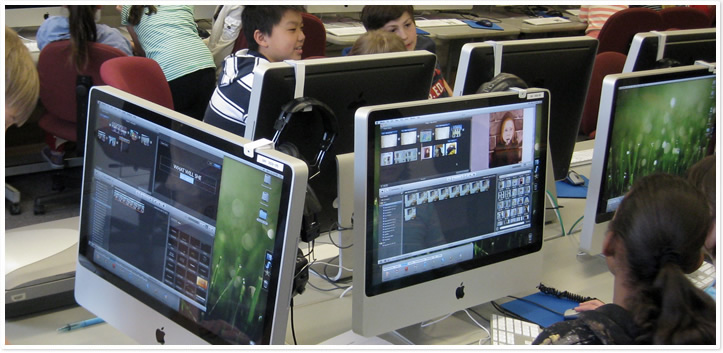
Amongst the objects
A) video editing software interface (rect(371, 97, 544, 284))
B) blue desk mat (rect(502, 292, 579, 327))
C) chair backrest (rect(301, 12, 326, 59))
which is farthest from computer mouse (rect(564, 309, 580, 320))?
chair backrest (rect(301, 12, 326, 59))

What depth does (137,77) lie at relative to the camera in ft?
8.54

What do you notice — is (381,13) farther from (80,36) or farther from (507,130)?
(507,130)

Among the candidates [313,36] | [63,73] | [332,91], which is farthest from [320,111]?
[313,36]

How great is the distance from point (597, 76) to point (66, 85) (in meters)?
2.12

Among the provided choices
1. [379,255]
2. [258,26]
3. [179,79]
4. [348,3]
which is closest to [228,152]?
[379,255]

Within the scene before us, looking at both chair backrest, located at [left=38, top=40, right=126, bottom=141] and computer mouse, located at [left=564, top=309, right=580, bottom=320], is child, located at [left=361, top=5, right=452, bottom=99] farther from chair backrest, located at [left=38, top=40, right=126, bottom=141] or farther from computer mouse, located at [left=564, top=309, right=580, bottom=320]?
computer mouse, located at [left=564, top=309, right=580, bottom=320]

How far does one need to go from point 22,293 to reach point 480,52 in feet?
3.69

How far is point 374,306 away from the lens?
4.60 feet

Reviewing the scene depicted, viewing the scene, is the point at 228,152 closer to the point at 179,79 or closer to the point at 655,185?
the point at 655,185

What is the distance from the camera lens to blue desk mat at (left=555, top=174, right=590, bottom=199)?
2.33 meters

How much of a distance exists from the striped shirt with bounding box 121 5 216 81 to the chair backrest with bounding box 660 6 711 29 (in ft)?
9.59

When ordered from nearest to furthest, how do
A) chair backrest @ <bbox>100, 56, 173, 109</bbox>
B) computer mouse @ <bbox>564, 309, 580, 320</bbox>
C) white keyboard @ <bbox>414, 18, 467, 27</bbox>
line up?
computer mouse @ <bbox>564, 309, 580, 320</bbox> < chair backrest @ <bbox>100, 56, 173, 109</bbox> < white keyboard @ <bbox>414, 18, 467, 27</bbox>

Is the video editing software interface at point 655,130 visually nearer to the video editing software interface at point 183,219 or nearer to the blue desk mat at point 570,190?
the blue desk mat at point 570,190

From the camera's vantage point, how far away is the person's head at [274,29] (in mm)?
2834
